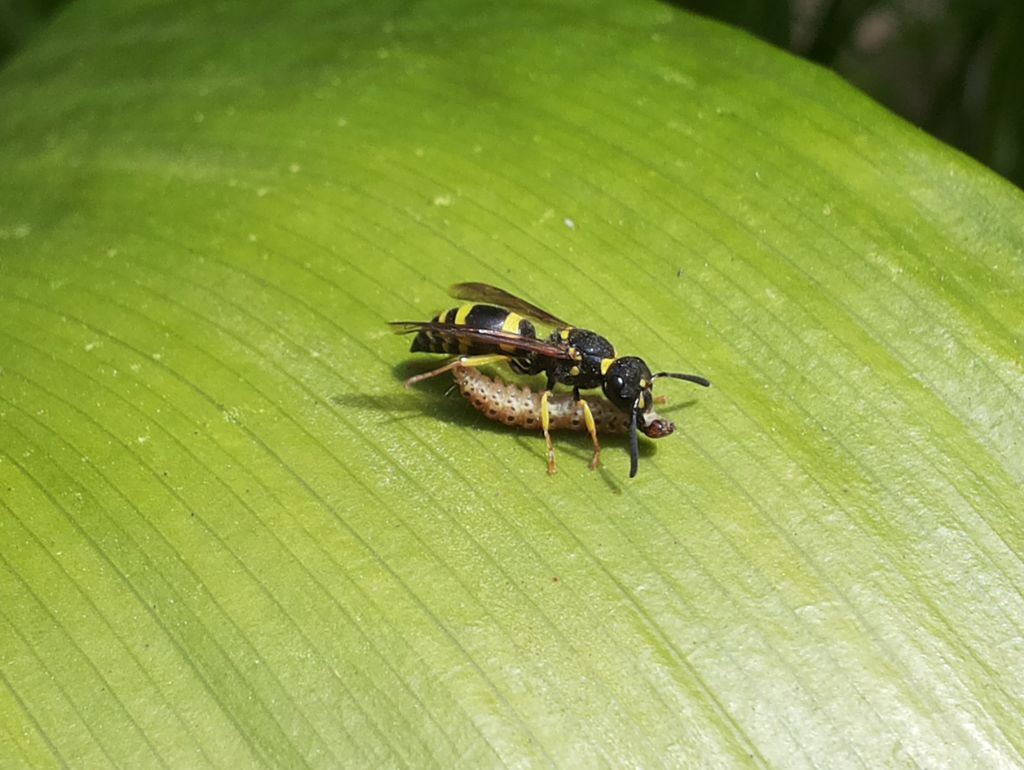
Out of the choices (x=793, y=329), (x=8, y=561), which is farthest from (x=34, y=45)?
(x=793, y=329)

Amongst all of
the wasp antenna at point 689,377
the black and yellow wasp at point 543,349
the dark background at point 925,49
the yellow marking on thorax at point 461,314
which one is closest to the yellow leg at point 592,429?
the black and yellow wasp at point 543,349

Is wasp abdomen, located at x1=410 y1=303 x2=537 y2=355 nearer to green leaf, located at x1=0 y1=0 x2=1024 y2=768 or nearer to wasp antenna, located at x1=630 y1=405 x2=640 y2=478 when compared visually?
green leaf, located at x1=0 y1=0 x2=1024 y2=768

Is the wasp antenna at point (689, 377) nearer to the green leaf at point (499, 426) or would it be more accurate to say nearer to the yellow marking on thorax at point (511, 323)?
the green leaf at point (499, 426)

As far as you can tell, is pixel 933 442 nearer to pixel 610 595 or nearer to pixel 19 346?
pixel 610 595

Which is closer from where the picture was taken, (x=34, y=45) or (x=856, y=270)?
(x=856, y=270)

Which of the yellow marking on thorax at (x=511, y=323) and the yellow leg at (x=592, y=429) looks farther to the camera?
the yellow marking on thorax at (x=511, y=323)

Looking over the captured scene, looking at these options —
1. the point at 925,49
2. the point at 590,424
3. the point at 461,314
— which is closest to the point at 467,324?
the point at 461,314
